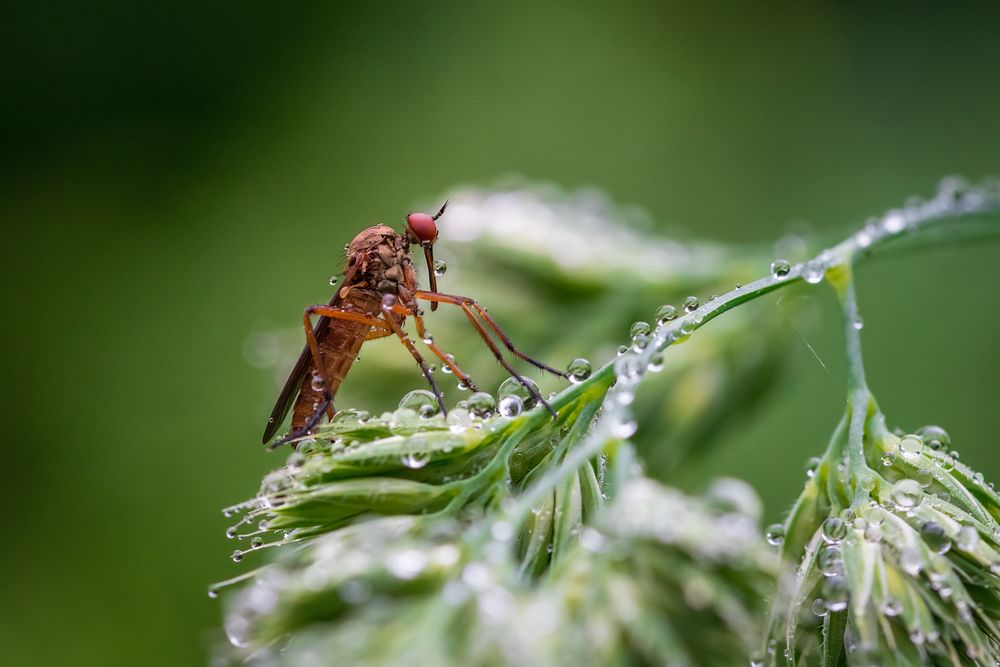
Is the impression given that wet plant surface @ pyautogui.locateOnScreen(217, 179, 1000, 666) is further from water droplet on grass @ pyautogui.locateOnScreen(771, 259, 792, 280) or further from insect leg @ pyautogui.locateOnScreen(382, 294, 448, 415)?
insect leg @ pyautogui.locateOnScreen(382, 294, 448, 415)

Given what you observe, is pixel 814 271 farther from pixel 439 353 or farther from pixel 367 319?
pixel 367 319

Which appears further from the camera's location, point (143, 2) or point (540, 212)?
point (143, 2)

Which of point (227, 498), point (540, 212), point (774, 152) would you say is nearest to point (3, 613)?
point (227, 498)

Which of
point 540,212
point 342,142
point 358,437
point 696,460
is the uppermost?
point 342,142

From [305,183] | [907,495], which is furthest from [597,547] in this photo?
[305,183]

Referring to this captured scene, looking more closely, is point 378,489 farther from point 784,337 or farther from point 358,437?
point 784,337

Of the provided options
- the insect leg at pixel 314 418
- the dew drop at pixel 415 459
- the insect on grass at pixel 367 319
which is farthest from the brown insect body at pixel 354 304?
the dew drop at pixel 415 459
